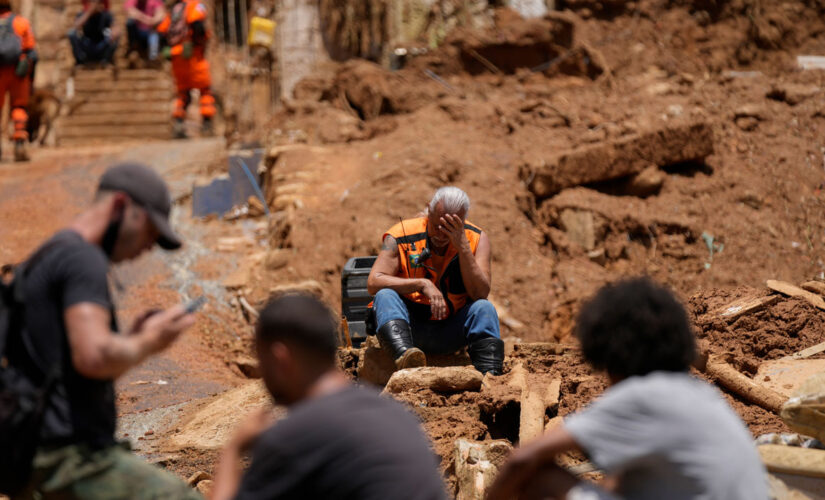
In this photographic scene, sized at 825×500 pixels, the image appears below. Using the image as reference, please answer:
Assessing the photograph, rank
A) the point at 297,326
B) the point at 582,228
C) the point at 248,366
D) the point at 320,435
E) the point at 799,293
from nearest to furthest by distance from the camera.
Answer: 1. the point at 320,435
2. the point at 297,326
3. the point at 799,293
4. the point at 248,366
5. the point at 582,228

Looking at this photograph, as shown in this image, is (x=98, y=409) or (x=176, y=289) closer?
(x=98, y=409)

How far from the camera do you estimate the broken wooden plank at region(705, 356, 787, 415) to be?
4.70 m

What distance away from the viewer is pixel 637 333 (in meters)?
2.59

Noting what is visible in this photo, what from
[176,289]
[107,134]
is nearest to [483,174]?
[176,289]

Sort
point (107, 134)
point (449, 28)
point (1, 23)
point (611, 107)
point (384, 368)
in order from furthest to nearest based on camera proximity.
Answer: point (107, 134) → point (449, 28) → point (1, 23) → point (611, 107) → point (384, 368)

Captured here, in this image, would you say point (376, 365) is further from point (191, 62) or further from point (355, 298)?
point (191, 62)

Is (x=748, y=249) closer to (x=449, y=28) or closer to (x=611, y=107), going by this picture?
(x=611, y=107)

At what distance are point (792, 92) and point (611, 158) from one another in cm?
298

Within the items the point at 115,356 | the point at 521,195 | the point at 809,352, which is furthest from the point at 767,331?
the point at 115,356

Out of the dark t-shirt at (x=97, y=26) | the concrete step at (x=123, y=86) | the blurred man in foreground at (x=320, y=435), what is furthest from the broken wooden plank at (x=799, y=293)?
the dark t-shirt at (x=97, y=26)

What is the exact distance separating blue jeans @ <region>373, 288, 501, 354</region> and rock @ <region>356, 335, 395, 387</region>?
0.55 ft

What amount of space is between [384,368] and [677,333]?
10.0 feet

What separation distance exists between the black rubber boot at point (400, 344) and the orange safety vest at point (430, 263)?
335 millimetres

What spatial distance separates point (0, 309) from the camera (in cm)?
266
